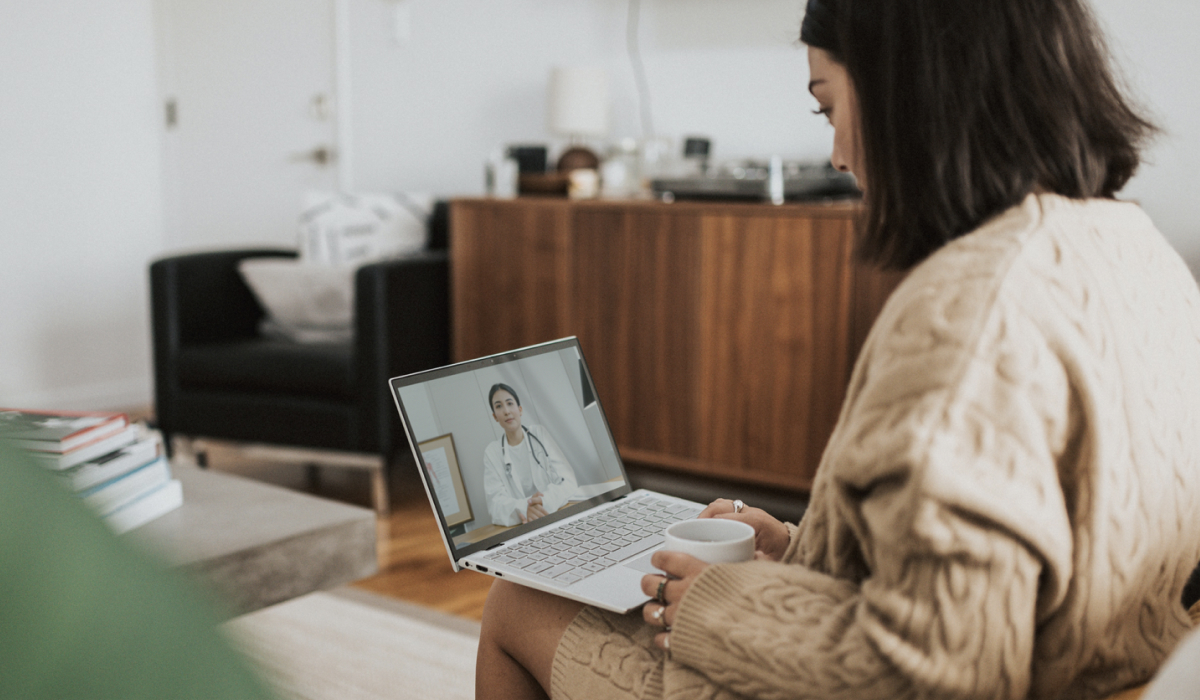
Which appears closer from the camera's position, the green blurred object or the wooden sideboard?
the green blurred object

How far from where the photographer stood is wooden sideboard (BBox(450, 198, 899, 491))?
2.54 metres

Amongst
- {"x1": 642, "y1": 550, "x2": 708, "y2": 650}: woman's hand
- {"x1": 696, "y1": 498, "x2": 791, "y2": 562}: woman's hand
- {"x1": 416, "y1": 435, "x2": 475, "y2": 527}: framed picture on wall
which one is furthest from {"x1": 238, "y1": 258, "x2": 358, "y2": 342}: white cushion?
{"x1": 642, "y1": 550, "x2": 708, "y2": 650}: woman's hand

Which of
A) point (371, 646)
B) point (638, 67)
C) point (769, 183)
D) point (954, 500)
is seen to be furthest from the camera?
point (638, 67)

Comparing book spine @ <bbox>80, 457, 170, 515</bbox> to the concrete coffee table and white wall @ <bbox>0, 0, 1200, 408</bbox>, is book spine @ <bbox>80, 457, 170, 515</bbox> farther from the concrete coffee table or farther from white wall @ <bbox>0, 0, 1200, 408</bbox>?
white wall @ <bbox>0, 0, 1200, 408</bbox>

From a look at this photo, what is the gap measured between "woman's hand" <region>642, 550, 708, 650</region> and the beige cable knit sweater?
0.04 m

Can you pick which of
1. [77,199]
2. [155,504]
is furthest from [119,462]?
[77,199]

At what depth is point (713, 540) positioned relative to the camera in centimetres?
96

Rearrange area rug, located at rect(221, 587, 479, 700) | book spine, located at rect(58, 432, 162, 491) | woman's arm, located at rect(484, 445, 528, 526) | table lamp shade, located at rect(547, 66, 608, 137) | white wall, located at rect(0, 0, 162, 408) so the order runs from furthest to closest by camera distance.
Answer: white wall, located at rect(0, 0, 162, 408) → table lamp shade, located at rect(547, 66, 608, 137) → area rug, located at rect(221, 587, 479, 700) → book spine, located at rect(58, 432, 162, 491) → woman's arm, located at rect(484, 445, 528, 526)

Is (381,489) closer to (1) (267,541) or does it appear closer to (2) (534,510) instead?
(1) (267,541)

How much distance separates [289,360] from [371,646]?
44.3 inches

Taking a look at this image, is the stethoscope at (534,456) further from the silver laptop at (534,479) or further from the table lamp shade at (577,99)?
the table lamp shade at (577,99)

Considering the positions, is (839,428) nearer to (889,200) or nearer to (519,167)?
(889,200)

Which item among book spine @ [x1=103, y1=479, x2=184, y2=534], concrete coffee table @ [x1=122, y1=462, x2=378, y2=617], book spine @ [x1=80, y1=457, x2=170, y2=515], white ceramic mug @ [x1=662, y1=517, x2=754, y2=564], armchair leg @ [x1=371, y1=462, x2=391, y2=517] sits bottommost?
armchair leg @ [x1=371, y1=462, x2=391, y2=517]

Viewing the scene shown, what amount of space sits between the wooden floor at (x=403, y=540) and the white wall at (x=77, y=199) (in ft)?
3.16
